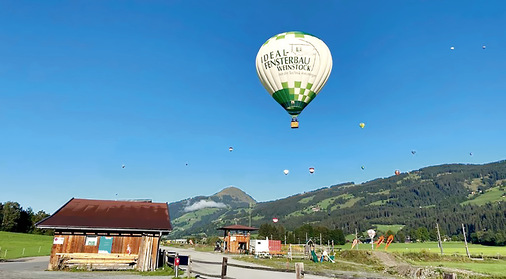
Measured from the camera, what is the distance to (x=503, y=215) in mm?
192125

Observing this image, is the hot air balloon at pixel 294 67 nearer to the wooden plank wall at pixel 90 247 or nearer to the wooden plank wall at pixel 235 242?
the wooden plank wall at pixel 90 247

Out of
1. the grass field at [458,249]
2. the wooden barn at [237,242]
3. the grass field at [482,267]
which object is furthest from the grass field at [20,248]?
the grass field at [458,249]

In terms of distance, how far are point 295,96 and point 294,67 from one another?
242 cm

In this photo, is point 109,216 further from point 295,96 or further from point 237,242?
point 237,242

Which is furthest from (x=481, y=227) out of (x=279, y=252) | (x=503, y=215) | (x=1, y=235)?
(x=1, y=235)

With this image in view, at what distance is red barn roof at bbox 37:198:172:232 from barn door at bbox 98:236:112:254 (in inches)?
46.1

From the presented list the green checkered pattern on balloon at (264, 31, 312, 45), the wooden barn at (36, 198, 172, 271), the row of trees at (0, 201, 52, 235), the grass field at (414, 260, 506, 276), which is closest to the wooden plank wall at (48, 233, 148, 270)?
the wooden barn at (36, 198, 172, 271)

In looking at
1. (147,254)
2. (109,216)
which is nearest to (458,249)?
(147,254)

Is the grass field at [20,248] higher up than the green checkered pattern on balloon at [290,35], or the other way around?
the green checkered pattern on balloon at [290,35]

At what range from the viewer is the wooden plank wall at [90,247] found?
2353 centimetres

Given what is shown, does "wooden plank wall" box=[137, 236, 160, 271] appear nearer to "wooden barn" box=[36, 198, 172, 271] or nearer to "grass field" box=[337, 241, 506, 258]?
"wooden barn" box=[36, 198, 172, 271]

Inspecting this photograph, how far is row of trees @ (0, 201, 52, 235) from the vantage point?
10000 cm

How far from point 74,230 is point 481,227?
9054 inches

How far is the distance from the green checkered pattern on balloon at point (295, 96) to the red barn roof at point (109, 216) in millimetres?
14056
